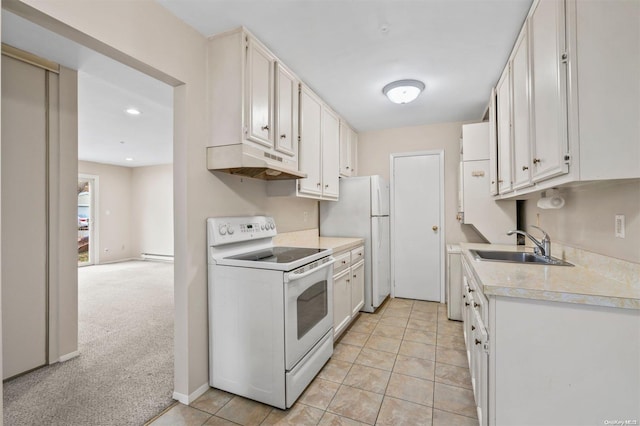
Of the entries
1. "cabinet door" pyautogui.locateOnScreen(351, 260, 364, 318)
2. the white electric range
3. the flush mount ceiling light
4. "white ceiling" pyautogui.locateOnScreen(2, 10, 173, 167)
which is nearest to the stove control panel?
the white electric range

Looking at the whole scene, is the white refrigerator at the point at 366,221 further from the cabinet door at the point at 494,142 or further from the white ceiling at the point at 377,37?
the cabinet door at the point at 494,142

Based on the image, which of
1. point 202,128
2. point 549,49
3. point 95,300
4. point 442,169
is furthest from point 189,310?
point 442,169

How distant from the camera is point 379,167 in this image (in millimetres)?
4277

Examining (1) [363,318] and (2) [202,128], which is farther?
(1) [363,318]

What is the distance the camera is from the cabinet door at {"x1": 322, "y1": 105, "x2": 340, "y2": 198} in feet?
10.4

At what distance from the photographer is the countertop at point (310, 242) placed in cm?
284

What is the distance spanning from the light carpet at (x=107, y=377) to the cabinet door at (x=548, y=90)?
264 cm

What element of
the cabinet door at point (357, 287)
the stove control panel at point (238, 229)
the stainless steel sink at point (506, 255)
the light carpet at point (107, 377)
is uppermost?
the stove control panel at point (238, 229)

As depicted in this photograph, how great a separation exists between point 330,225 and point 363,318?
119 cm

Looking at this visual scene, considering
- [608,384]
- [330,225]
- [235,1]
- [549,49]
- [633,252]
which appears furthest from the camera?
[330,225]

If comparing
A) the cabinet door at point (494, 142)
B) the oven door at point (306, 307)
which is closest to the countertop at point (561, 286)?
the oven door at point (306, 307)

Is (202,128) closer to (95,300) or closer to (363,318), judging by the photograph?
(363,318)

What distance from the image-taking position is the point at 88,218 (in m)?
6.67

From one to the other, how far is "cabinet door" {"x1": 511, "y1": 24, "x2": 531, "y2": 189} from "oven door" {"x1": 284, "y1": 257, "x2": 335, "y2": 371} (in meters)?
1.49
